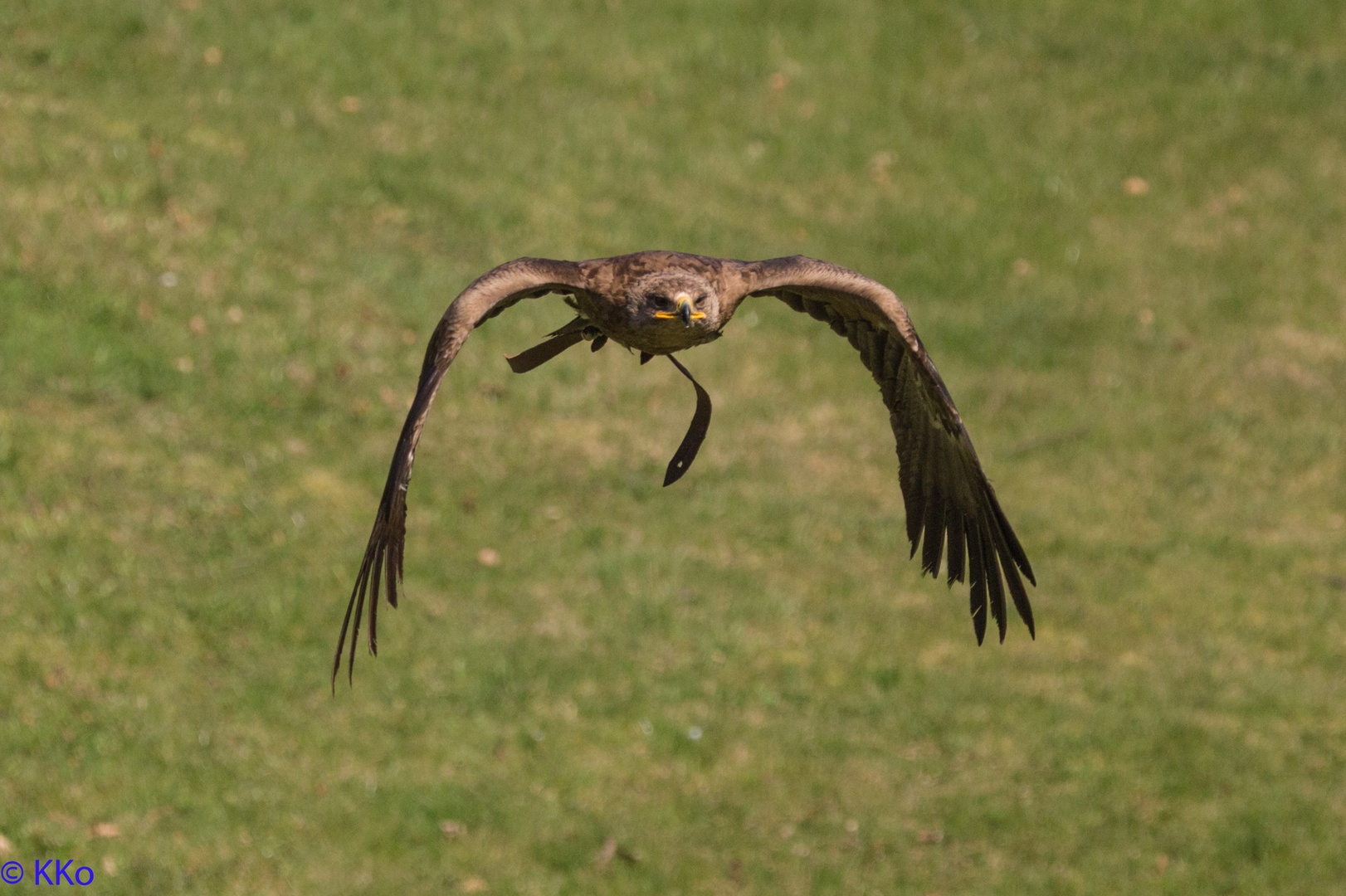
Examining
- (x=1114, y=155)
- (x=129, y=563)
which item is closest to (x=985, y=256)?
(x=1114, y=155)

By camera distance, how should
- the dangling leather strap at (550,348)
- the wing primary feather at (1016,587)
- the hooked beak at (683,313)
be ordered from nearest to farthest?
the hooked beak at (683,313) → the dangling leather strap at (550,348) → the wing primary feather at (1016,587)

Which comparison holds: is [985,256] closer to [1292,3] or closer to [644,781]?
[1292,3]

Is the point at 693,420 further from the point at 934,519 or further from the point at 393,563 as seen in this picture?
the point at 393,563

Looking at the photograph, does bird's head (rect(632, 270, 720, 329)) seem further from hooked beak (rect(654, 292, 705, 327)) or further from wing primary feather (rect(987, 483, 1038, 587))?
wing primary feather (rect(987, 483, 1038, 587))

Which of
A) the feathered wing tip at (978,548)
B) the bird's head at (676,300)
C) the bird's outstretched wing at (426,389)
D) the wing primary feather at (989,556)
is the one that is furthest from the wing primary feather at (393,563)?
the wing primary feather at (989,556)

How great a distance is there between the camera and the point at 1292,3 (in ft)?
58.1

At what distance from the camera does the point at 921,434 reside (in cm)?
655

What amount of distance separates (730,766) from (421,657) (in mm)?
2209

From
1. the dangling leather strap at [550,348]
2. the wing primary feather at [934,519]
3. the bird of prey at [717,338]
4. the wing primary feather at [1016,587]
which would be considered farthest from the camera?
the wing primary feather at [934,519]

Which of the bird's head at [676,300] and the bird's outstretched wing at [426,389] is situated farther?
the bird's head at [676,300]

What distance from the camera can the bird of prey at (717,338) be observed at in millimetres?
5164

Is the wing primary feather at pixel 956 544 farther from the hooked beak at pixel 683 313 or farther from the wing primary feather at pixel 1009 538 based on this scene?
the hooked beak at pixel 683 313

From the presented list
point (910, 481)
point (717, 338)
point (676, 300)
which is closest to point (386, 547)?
point (676, 300)

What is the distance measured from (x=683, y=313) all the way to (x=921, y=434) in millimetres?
1489
